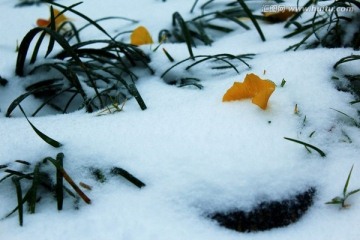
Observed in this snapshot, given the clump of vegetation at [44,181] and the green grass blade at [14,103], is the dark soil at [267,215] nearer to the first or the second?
the clump of vegetation at [44,181]

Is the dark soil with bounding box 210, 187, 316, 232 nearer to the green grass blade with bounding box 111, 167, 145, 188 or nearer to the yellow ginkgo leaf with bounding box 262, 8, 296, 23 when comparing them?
the green grass blade with bounding box 111, 167, 145, 188

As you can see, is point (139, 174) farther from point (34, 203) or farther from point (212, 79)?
point (212, 79)

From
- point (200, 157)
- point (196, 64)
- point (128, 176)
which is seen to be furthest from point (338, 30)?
point (128, 176)

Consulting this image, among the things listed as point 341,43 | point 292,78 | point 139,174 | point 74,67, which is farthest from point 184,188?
point 341,43

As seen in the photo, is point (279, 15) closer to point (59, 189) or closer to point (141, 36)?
point (141, 36)

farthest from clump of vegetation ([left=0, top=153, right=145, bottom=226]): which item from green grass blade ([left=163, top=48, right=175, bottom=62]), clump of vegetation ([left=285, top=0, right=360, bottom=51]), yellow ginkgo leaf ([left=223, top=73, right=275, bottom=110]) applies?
clump of vegetation ([left=285, top=0, right=360, bottom=51])

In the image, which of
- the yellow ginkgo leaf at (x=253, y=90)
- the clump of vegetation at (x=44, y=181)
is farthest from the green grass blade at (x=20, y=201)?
the yellow ginkgo leaf at (x=253, y=90)

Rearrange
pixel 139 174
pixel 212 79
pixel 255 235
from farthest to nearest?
1. pixel 212 79
2. pixel 139 174
3. pixel 255 235
